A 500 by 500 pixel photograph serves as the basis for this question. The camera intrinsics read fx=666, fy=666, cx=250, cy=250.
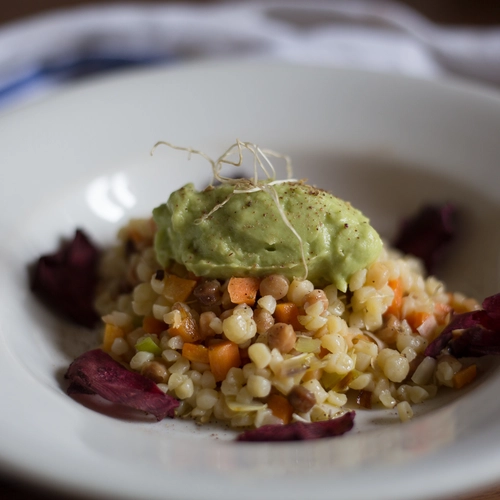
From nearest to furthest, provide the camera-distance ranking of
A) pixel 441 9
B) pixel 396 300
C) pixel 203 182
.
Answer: pixel 396 300 < pixel 203 182 < pixel 441 9

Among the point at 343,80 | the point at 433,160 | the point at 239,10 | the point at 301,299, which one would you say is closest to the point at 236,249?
the point at 301,299

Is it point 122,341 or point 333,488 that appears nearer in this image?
point 333,488

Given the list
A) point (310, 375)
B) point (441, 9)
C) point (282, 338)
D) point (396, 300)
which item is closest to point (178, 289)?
point (282, 338)

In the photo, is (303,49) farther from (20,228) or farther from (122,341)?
(122,341)

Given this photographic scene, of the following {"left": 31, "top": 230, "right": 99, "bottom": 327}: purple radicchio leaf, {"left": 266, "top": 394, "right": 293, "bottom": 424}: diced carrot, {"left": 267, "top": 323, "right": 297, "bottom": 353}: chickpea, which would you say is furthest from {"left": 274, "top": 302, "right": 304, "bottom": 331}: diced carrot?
{"left": 31, "top": 230, "right": 99, "bottom": 327}: purple radicchio leaf

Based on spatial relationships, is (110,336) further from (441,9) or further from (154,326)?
(441,9)

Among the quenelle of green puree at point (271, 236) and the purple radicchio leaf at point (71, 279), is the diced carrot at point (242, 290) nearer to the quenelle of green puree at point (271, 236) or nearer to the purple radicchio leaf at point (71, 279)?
the quenelle of green puree at point (271, 236)

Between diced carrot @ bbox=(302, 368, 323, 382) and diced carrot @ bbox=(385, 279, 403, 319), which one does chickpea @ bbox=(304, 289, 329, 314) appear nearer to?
diced carrot @ bbox=(302, 368, 323, 382)
